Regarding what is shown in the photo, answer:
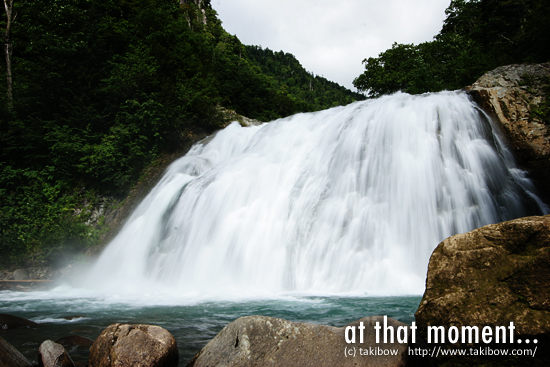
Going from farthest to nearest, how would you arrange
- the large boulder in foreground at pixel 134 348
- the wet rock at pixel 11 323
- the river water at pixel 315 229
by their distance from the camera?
1. the river water at pixel 315 229
2. the wet rock at pixel 11 323
3. the large boulder in foreground at pixel 134 348

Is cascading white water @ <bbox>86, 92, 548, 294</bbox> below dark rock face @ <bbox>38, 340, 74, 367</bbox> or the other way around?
the other way around

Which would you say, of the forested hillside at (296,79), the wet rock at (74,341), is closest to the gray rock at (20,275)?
the wet rock at (74,341)

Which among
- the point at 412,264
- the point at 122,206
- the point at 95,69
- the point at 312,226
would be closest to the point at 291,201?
the point at 312,226

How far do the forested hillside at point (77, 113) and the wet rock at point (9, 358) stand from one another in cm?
1150

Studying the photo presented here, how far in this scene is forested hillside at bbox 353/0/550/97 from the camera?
544 inches

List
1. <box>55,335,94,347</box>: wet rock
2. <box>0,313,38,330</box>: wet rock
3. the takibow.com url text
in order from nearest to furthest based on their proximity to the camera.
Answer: the takibow.com url text, <box>55,335,94,347</box>: wet rock, <box>0,313,38,330</box>: wet rock

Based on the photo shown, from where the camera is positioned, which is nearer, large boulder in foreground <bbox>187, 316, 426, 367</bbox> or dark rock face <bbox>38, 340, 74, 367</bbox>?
large boulder in foreground <bbox>187, 316, 426, 367</bbox>

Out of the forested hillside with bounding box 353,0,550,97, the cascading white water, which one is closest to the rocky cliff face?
the cascading white water

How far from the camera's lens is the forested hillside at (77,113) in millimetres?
14961

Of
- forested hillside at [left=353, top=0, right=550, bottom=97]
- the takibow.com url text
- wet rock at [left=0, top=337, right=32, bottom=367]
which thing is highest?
forested hillside at [left=353, top=0, right=550, bottom=97]

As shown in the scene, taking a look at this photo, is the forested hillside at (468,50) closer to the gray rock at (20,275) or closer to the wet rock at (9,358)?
the wet rock at (9,358)

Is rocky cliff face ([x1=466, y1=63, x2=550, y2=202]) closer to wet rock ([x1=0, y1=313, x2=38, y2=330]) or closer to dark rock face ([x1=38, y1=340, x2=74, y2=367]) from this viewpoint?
dark rock face ([x1=38, y1=340, x2=74, y2=367])

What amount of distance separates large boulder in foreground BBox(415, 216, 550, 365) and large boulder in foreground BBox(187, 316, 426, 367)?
0.56 metres

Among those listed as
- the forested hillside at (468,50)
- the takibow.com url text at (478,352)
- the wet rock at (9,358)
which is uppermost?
the forested hillside at (468,50)
